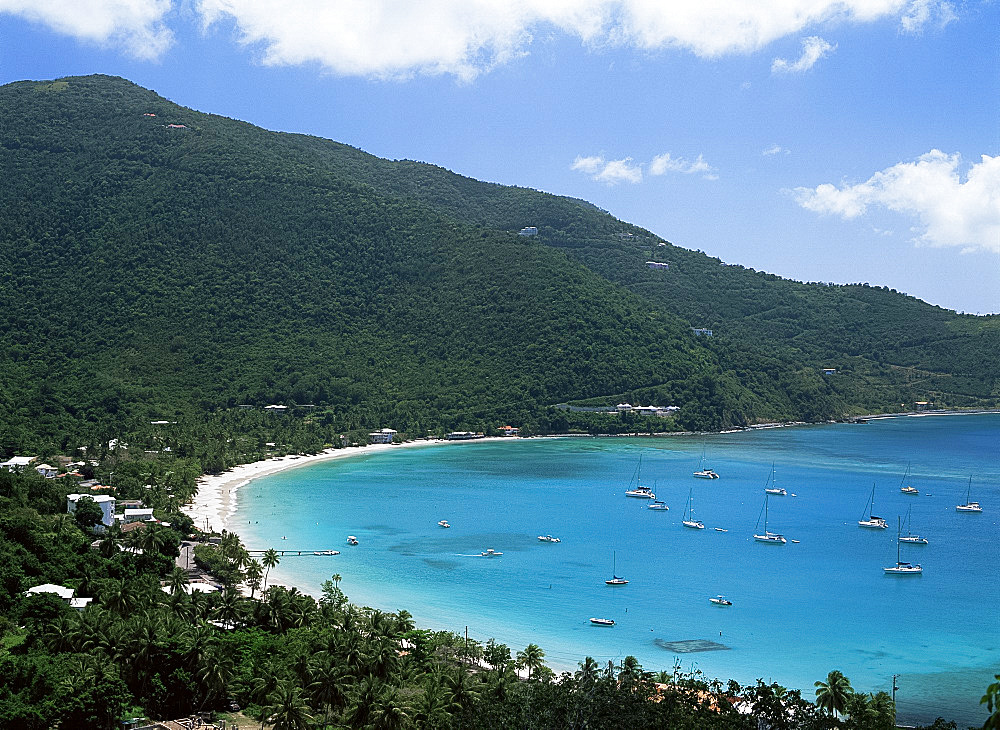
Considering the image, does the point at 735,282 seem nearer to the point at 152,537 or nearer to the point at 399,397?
the point at 399,397

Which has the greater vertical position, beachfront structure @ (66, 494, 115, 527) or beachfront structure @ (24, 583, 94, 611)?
beachfront structure @ (66, 494, 115, 527)

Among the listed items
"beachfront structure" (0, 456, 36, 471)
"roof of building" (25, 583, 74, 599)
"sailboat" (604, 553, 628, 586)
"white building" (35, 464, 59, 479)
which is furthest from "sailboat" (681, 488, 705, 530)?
"beachfront structure" (0, 456, 36, 471)

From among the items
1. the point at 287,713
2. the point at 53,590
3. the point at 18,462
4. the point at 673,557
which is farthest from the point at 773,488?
the point at 287,713

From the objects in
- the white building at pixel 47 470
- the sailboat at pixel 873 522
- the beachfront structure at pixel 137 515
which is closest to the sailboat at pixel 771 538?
the sailboat at pixel 873 522

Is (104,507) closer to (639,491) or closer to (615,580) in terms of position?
(615,580)

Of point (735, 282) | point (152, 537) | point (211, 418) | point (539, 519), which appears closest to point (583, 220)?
point (735, 282)

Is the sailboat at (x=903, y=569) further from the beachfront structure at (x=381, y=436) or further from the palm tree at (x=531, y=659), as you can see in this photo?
the beachfront structure at (x=381, y=436)

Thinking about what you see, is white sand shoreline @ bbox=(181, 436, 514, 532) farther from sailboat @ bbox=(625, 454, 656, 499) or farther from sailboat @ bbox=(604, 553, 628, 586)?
sailboat @ bbox=(625, 454, 656, 499)
